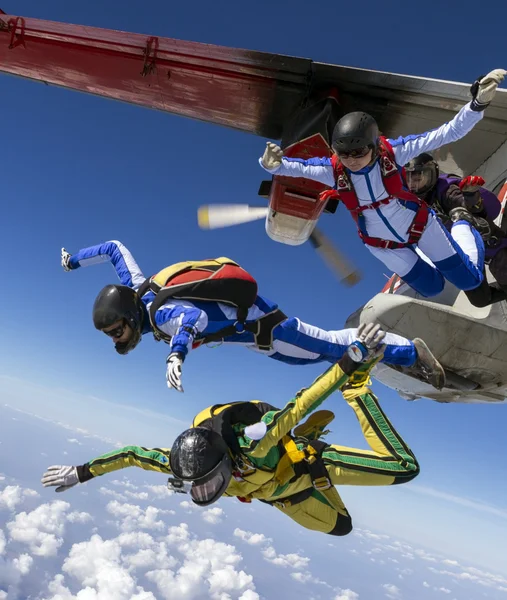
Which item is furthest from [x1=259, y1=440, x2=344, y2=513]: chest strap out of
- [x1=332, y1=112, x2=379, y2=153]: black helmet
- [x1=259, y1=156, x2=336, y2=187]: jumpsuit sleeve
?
[x1=332, y1=112, x2=379, y2=153]: black helmet

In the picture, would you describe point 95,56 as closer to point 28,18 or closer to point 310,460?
point 28,18

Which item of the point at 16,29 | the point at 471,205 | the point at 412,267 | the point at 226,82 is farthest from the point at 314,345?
the point at 16,29

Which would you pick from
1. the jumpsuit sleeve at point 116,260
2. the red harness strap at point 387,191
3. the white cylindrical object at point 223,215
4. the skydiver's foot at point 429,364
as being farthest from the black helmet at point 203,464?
the white cylindrical object at point 223,215

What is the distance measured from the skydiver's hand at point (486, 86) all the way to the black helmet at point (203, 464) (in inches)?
130

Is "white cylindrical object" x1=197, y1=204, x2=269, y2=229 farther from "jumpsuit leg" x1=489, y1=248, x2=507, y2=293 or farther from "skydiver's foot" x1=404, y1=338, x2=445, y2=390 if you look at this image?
"jumpsuit leg" x1=489, y1=248, x2=507, y2=293

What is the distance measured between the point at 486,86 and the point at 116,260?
3605mm

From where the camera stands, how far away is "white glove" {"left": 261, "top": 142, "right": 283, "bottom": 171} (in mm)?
3670

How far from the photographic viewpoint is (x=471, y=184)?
180 inches

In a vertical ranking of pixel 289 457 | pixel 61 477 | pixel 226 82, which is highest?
pixel 226 82

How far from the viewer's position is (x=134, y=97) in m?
9.18

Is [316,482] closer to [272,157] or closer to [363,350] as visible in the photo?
[363,350]

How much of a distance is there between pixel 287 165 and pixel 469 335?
362 cm

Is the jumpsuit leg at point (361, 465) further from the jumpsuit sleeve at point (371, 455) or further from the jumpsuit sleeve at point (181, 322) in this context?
the jumpsuit sleeve at point (181, 322)

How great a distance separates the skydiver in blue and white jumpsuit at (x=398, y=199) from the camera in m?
3.46
